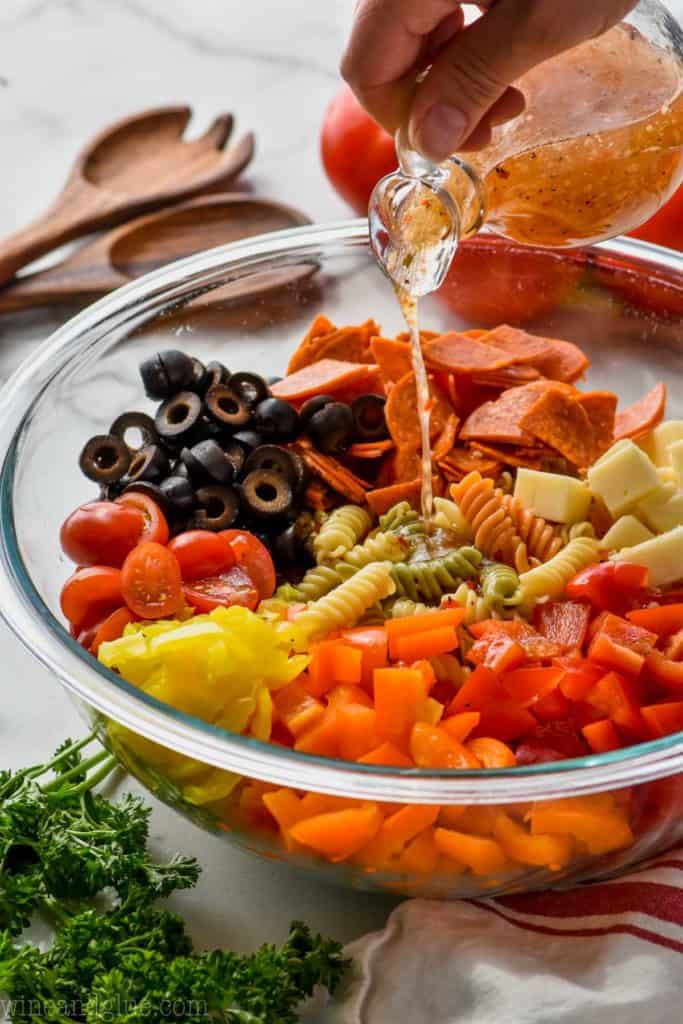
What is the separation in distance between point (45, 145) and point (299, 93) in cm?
101

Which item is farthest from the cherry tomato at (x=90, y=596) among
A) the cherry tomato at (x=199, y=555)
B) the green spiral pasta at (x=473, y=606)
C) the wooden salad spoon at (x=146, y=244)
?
the wooden salad spoon at (x=146, y=244)

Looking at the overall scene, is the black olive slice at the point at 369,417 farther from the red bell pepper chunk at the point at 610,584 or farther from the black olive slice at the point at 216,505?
the red bell pepper chunk at the point at 610,584

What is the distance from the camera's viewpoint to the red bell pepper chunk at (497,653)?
246 centimetres

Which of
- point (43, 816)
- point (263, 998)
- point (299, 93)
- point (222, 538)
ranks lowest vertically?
point (263, 998)

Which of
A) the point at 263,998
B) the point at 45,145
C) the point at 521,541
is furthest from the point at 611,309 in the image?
the point at 45,145

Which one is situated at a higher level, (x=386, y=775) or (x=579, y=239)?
(x=579, y=239)

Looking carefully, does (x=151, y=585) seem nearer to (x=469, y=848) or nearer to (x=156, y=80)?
(x=469, y=848)

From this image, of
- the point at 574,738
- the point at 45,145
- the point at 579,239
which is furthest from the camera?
the point at 45,145

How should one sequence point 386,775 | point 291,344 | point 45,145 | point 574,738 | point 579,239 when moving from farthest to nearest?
1. point 45,145
2. point 291,344
3. point 579,239
4. point 574,738
5. point 386,775

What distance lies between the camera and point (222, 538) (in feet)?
9.34

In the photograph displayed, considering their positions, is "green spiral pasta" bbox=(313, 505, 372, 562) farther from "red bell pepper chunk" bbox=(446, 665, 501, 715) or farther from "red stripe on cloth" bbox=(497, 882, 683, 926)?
"red stripe on cloth" bbox=(497, 882, 683, 926)

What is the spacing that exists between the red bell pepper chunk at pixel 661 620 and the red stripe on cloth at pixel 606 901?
0.50 metres

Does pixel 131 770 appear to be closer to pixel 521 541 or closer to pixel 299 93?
pixel 521 541

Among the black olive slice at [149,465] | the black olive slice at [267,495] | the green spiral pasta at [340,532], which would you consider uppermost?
the black olive slice at [149,465]
